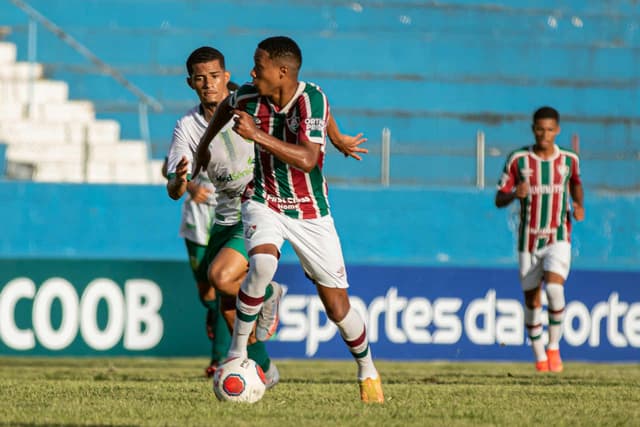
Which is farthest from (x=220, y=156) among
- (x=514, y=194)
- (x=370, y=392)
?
(x=514, y=194)

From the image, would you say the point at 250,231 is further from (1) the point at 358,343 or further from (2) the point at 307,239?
(1) the point at 358,343

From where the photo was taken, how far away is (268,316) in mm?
7664

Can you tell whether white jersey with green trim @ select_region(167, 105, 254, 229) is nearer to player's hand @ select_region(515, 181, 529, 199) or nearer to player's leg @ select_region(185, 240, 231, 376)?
player's leg @ select_region(185, 240, 231, 376)

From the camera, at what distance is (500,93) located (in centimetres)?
1881

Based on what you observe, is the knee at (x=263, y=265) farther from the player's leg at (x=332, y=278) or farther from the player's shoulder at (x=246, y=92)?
the player's shoulder at (x=246, y=92)

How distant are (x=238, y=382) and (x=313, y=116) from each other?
56.2 inches

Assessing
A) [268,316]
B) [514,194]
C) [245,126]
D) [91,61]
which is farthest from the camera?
[91,61]

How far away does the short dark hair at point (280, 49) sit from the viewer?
616cm

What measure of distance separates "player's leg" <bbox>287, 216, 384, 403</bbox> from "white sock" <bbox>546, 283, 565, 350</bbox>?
16.1 feet

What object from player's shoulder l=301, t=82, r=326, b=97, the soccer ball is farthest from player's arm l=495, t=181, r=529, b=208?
the soccer ball

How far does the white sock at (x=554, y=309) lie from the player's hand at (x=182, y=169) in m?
5.13

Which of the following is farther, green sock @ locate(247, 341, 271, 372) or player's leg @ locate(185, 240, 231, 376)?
player's leg @ locate(185, 240, 231, 376)

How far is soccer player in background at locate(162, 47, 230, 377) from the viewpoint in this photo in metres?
7.93

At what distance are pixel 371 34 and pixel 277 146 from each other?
13827 mm
